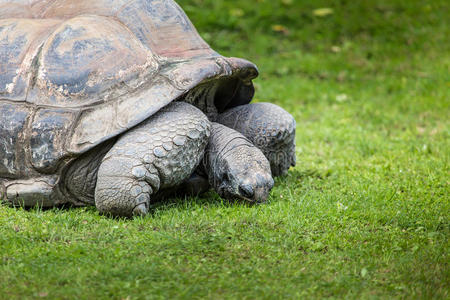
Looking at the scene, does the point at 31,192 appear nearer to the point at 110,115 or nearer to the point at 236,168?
the point at 110,115

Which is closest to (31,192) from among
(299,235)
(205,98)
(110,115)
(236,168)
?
(110,115)

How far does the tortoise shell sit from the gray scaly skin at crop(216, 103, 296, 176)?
56cm

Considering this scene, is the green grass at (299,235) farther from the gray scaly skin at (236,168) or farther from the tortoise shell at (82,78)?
the tortoise shell at (82,78)

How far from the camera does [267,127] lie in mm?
4871

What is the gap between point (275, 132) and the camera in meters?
4.86

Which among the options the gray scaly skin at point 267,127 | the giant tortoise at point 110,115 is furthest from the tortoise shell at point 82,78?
the gray scaly skin at point 267,127

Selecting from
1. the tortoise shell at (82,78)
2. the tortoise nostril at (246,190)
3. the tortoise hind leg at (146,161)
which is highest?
the tortoise shell at (82,78)

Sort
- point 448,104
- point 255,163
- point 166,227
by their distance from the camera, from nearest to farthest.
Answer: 1. point 166,227
2. point 255,163
3. point 448,104

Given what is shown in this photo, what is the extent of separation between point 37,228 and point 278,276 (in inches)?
Result: 60.8

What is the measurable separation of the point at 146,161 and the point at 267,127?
1.29 metres

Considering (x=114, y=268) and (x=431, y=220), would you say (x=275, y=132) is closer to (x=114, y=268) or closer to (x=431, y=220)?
(x=431, y=220)

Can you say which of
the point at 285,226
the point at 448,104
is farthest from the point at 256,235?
the point at 448,104

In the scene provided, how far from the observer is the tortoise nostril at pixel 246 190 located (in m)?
4.21

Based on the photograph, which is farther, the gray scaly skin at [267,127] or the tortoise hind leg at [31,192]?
the gray scaly skin at [267,127]
